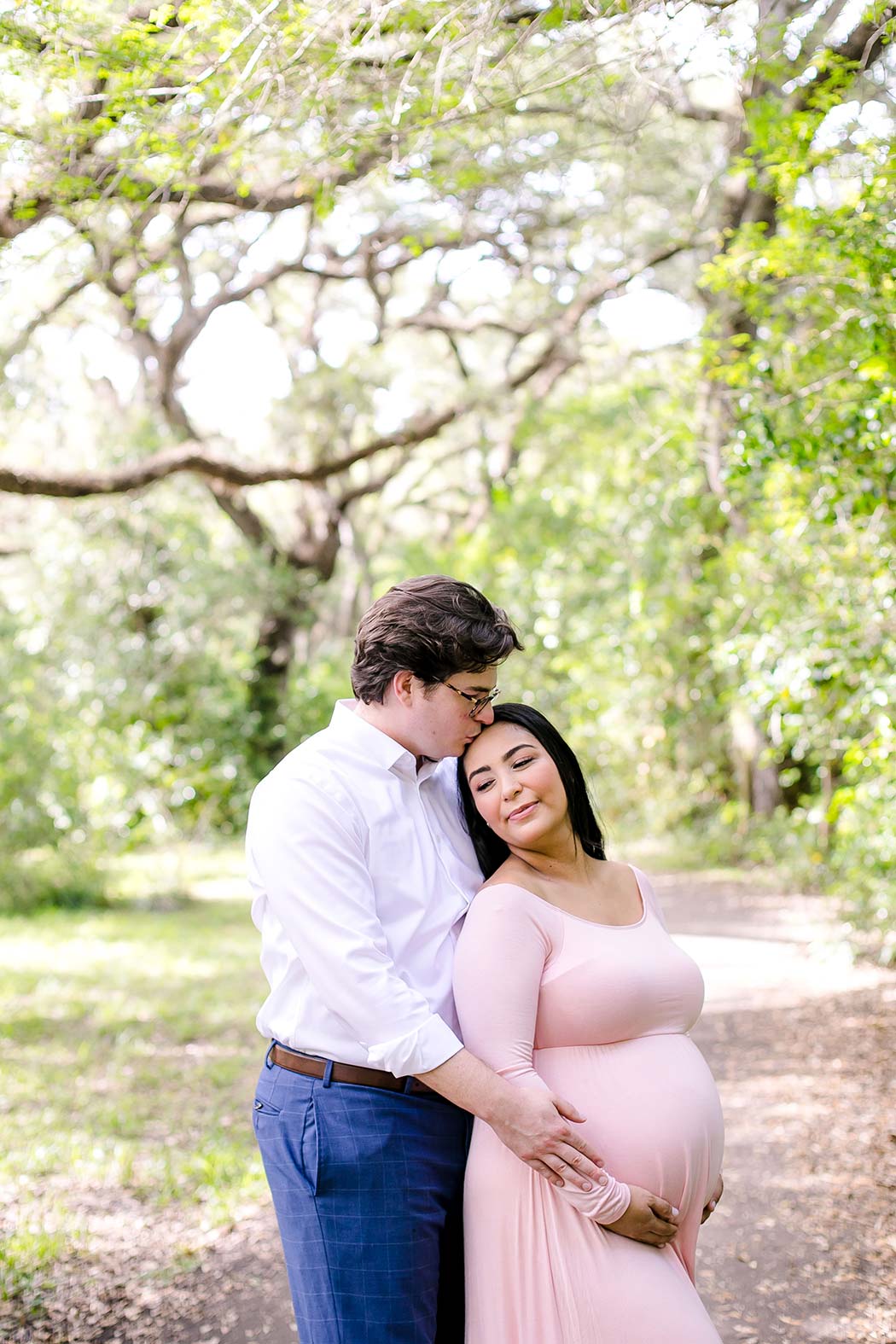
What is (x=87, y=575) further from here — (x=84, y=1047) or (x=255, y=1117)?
(x=255, y=1117)

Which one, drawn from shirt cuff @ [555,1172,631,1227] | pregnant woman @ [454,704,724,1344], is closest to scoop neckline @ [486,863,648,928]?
pregnant woman @ [454,704,724,1344]

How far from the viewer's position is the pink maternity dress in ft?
7.26

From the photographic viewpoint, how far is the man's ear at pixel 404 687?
2.45 meters

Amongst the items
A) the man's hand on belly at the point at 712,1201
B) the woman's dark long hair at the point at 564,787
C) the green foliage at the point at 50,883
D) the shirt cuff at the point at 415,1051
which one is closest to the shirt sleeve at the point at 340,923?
the shirt cuff at the point at 415,1051

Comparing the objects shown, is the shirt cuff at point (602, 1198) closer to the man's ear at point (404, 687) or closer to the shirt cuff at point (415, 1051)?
the shirt cuff at point (415, 1051)

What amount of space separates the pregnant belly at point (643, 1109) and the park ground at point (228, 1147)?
1765 mm

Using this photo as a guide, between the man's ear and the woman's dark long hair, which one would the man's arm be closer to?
the woman's dark long hair

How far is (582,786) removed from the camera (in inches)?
106

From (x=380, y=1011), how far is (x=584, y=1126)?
0.49 metres

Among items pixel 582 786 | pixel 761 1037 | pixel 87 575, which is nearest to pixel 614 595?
pixel 87 575

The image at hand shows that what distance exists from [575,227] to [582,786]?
10.1 m

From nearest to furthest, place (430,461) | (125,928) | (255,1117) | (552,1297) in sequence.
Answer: (552,1297)
(255,1117)
(125,928)
(430,461)

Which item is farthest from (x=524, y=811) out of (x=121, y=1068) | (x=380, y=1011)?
(x=121, y=1068)

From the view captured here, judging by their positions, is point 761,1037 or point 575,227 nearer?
point 761,1037
